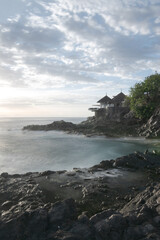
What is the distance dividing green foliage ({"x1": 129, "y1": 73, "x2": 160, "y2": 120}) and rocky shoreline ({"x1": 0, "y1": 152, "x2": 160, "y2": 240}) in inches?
1171

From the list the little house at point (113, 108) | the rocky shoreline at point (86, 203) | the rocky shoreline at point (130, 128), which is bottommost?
the rocky shoreline at point (86, 203)

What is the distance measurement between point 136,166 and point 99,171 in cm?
390

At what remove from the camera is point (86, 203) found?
37.7 ft

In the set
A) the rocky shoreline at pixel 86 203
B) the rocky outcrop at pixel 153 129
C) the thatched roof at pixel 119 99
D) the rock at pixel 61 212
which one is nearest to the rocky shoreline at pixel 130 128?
the rocky outcrop at pixel 153 129

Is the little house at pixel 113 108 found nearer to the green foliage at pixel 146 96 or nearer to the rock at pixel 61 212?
the green foliage at pixel 146 96

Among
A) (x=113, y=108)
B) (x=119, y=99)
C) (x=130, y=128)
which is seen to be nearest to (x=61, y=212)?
(x=130, y=128)

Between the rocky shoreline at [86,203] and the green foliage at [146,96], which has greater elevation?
the green foliage at [146,96]

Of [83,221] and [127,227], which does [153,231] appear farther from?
Answer: [83,221]

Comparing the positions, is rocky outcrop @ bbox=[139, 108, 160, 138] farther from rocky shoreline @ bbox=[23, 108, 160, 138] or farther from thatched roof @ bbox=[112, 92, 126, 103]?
thatched roof @ bbox=[112, 92, 126, 103]

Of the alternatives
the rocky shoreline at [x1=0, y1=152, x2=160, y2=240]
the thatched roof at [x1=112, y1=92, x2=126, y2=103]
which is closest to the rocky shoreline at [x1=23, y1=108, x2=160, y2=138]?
the thatched roof at [x1=112, y1=92, x2=126, y2=103]

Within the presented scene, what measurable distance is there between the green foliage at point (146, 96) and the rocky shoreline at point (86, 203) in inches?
1171

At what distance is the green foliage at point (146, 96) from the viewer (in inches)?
1891

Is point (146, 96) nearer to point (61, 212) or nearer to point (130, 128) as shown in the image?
point (130, 128)

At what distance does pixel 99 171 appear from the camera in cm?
1773
